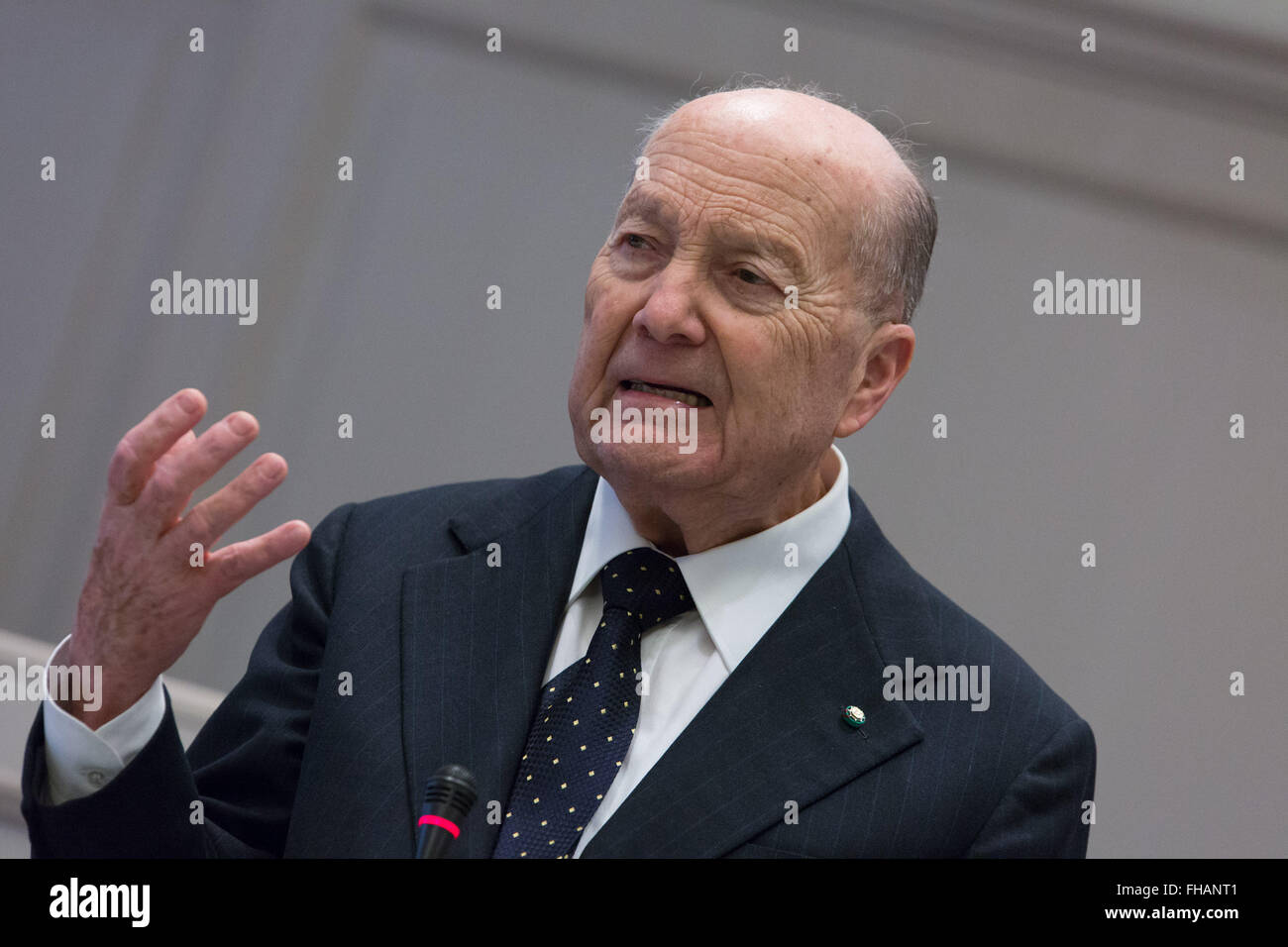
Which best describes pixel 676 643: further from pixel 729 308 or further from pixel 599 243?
pixel 599 243

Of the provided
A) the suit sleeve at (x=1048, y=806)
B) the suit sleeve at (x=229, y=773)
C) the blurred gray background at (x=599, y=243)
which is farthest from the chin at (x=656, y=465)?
the blurred gray background at (x=599, y=243)

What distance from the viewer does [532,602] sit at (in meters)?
1.91

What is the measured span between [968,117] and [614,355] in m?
1.52

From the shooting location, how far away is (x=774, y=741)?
1.75 meters

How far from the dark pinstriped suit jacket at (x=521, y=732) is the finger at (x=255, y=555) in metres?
0.23

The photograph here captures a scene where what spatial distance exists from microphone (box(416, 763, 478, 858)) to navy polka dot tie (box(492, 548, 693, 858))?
0.36 m

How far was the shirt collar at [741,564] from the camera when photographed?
1.87 meters

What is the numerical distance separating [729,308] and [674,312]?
0.31ft

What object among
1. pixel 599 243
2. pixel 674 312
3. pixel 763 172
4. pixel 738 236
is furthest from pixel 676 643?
pixel 599 243

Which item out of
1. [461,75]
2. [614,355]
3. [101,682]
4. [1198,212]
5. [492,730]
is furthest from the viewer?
[461,75]

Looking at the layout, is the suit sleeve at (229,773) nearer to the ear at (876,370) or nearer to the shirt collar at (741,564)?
the shirt collar at (741,564)

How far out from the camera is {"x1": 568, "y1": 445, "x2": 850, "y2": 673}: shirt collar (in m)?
1.87

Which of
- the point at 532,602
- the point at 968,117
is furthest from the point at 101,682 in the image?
the point at 968,117

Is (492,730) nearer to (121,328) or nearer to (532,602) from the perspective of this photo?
(532,602)
